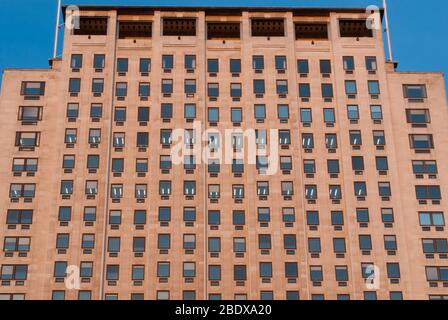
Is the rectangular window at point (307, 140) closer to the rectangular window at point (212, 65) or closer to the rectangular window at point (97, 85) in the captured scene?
the rectangular window at point (212, 65)

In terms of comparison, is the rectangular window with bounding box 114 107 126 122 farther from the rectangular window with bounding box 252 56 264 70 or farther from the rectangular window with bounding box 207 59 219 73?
the rectangular window with bounding box 252 56 264 70

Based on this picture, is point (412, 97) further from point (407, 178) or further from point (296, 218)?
point (296, 218)

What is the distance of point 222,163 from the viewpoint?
77.6m

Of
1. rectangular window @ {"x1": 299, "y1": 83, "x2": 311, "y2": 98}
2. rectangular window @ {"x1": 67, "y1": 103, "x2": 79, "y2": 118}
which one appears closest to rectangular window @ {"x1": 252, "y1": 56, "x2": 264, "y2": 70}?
rectangular window @ {"x1": 299, "y1": 83, "x2": 311, "y2": 98}

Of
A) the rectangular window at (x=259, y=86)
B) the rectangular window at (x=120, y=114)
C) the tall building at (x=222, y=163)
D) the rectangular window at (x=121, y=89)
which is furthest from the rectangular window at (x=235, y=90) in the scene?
the rectangular window at (x=120, y=114)

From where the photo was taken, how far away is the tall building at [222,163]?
72.8 meters

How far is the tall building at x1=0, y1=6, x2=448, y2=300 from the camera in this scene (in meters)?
72.8

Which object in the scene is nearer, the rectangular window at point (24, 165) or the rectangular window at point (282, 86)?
the rectangular window at point (24, 165)

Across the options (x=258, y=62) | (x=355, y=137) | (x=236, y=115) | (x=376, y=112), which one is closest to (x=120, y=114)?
(x=236, y=115)

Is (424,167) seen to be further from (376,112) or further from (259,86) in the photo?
(259,86)

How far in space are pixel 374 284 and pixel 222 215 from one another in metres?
17.1

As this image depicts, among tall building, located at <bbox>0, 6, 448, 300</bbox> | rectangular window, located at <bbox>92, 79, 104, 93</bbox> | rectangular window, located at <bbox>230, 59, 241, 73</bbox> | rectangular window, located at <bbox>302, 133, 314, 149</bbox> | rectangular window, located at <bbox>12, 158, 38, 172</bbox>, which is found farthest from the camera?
rectangular window, located at <bbox>230, 59, 241, 73</bbox>

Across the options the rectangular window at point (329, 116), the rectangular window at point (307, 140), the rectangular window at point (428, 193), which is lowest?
the rectangular window at point (428, 193)
